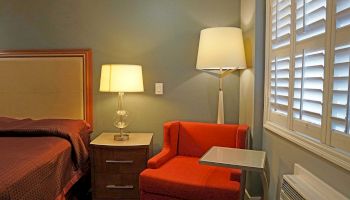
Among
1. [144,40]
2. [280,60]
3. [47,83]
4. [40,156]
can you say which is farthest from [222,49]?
[47,83]

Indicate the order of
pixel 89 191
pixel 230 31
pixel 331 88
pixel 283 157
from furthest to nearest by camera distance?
1. pixel 89 191
2. pixel 230 31
3. pixel 283 157
4. pixel 331 88

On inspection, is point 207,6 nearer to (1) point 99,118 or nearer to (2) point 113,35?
(2) point 113,35

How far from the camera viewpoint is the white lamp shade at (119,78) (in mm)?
2555

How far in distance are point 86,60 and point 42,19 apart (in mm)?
644

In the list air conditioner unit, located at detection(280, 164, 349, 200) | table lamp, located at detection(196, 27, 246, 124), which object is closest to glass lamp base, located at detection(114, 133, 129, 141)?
table lamp, located at detection(196, 27, 246, 124)

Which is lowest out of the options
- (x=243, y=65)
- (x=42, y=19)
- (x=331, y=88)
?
(x=331, y=88)

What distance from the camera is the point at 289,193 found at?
5.21ft

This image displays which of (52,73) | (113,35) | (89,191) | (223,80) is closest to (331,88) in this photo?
(223,80)

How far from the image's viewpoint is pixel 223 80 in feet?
9.71

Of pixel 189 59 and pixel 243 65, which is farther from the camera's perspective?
pixel 189 59

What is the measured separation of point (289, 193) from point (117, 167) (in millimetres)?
1466

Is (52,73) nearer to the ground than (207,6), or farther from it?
nearer to the ground

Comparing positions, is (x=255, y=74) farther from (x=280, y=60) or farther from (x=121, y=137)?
(x=121, y=137)

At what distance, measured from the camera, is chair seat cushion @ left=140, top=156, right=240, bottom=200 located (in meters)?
1.95
